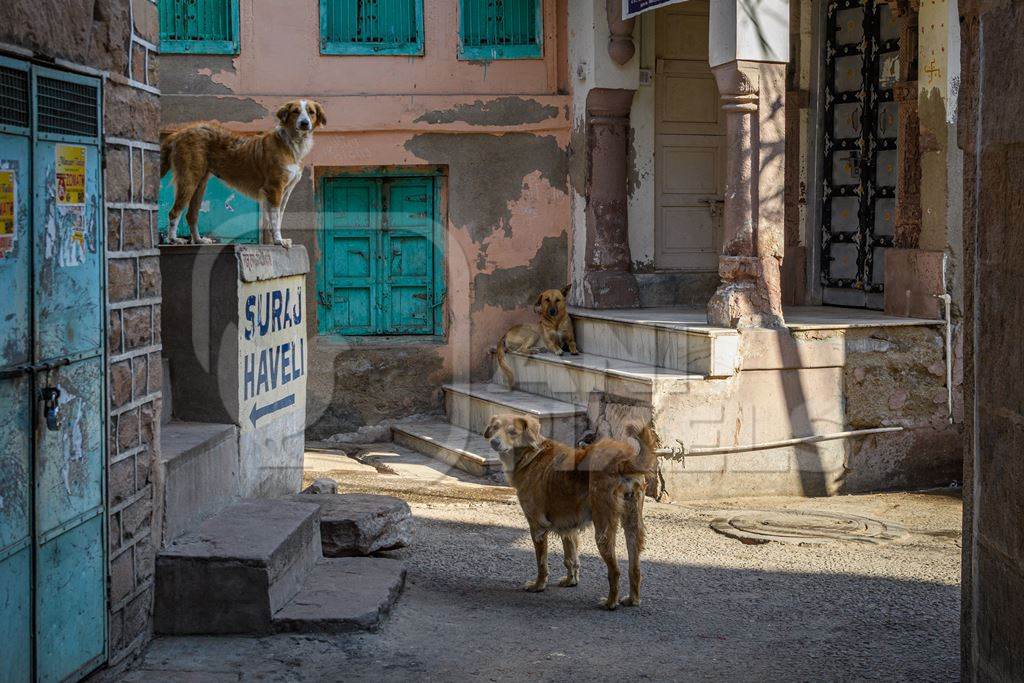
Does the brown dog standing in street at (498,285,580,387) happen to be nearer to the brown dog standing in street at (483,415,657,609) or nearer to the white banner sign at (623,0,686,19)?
the white banner sign at (623,0,686,19)

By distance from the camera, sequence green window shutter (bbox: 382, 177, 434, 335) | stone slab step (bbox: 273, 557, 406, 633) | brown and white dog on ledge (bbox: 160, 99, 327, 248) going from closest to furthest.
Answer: stone slab step (bbox: 273, 557, 406, 633), brown and white dog on ledge (bbox: 160, 99, 327, 248), green window shutter (bbox: 382, 177, 434, 335)

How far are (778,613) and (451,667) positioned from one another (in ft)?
6.43

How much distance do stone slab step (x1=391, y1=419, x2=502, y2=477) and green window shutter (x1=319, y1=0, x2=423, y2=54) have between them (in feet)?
12.2

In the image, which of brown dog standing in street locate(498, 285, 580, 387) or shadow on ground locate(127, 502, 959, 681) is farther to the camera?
brown dog standing in street locate(498, 285, 580, 387)

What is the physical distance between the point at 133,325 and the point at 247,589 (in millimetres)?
1169

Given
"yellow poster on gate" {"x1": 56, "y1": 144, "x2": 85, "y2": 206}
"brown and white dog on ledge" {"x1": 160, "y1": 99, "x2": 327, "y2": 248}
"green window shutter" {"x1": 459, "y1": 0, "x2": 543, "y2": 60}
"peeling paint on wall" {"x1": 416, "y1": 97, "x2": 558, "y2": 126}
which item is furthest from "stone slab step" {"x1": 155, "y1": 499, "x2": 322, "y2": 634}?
"green window shutter" {"x1": 459, "y1": 0, "x2": 543, "y2": 60}

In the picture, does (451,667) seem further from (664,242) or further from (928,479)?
(664,242)

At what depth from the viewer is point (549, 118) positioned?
12102mm

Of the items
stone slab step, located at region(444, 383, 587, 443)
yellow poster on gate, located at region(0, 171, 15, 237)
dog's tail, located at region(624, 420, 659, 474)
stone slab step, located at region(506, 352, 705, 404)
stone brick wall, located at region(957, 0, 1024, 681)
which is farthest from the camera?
stone slab step, located at region(444, 383, 587, 443)

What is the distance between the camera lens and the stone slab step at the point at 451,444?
9.96m

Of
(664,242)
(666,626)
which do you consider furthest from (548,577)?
(664,242)

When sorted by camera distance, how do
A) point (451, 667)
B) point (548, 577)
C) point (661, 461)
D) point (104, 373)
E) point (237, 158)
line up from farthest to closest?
point (661, 461)
point (237, 158)
point (548, 577)
point (451, 667)
point (104, 373)

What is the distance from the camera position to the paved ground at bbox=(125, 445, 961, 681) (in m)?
4.84

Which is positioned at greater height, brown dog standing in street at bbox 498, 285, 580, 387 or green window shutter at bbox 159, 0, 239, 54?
green window shutter at bbox 159, 0, 239, 54
